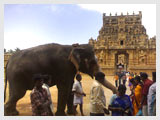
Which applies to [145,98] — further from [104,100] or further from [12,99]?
[12,99]

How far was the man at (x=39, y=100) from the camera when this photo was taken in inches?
141

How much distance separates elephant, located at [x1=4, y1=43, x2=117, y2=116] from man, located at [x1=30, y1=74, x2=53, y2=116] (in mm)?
1537

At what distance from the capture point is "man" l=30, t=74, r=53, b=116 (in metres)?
3.58

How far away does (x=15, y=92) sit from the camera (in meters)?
5.05

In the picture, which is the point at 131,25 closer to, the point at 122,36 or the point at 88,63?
the point at 122,36

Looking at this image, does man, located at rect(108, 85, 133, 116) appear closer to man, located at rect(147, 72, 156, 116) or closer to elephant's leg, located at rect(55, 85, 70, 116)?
man, located at rect(147, 72, 156, 116)

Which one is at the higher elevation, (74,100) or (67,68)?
(67,68)

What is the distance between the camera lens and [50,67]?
529 centimetres

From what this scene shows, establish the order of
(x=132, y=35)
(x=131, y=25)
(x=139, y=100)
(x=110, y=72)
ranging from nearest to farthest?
(x=139, y=100), (x=110, y=72), (x=132, y=35), (x=131, y=25)

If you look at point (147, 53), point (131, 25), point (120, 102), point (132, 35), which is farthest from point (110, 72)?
point (120, 102)

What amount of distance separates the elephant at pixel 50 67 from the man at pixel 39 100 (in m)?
1.54

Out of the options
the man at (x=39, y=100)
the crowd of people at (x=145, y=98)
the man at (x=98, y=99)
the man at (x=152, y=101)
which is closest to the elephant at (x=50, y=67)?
the man at (x=98, y=99)

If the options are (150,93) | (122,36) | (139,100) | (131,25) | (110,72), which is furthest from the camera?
(131,25)

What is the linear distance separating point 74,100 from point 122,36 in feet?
112
